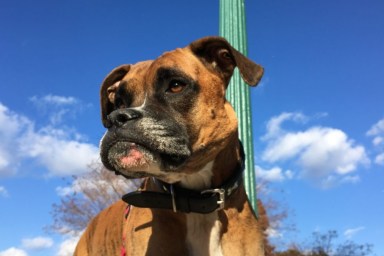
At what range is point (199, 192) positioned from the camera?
3885 mm

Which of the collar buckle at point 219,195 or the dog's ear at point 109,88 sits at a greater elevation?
the dog's ear at point 109,88

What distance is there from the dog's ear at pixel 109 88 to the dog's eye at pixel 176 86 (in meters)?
1.03

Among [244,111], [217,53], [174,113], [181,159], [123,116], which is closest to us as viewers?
[123,116]

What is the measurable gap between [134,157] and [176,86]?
751mm

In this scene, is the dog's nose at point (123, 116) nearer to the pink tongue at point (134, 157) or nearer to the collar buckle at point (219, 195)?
the pink tongue at point (134, 157)

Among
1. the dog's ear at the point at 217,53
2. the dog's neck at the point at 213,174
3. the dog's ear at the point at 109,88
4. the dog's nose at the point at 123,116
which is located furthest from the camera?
the dog's ear at the point at 109,88

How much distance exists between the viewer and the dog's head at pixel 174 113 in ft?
11.5

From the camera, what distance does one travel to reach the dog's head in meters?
3.50

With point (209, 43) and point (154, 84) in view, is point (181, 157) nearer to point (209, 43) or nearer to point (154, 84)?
point (154, 84)

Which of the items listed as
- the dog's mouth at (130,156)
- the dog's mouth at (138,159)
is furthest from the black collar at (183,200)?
the dog's mouth at (130,156)

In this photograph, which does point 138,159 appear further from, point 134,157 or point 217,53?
point 217,53

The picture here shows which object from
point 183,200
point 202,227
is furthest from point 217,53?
point 202,227

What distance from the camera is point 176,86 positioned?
3908 mm

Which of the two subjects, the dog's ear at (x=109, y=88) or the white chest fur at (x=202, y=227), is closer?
the white chest fur at (x=202, y=227)
